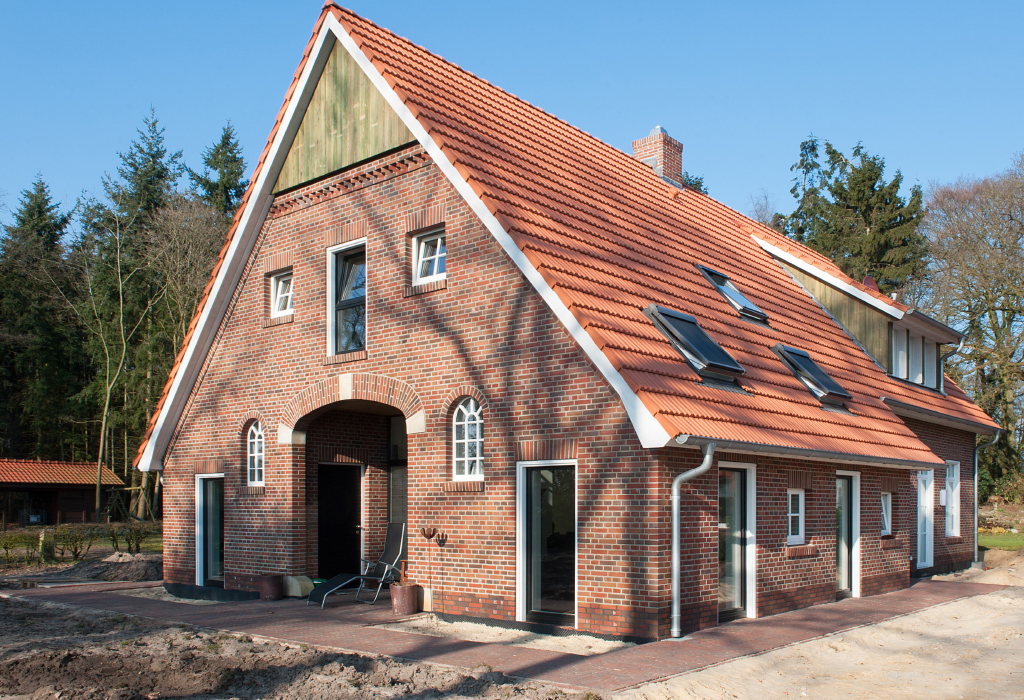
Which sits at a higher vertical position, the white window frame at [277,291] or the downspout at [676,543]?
the white window frame at [277,291]

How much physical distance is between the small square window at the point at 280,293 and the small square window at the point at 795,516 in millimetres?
8319

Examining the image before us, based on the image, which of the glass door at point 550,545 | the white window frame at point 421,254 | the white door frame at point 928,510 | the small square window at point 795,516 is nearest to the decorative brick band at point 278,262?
the white window frame at point 421,254

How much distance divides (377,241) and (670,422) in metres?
5.69

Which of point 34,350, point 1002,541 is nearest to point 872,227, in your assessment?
point 1002,541

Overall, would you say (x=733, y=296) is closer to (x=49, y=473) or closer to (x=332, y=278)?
(x=332, y=278)

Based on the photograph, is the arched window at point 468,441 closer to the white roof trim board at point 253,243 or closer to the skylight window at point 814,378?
the white roof trim board at point 253,243

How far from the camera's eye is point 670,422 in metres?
8.59

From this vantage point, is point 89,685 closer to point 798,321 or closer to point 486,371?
point 486,371

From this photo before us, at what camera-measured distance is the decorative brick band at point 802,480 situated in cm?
1155

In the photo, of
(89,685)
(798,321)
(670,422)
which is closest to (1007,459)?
(798,321)

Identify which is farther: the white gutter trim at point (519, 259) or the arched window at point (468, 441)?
the arched window at point (468, 441)

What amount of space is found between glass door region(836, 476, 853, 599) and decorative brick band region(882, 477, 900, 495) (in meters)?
1.12

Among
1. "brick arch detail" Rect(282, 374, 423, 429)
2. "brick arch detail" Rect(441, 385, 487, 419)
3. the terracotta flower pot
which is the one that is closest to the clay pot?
"brick arch detail" Rect(282, 374, 423, 429)

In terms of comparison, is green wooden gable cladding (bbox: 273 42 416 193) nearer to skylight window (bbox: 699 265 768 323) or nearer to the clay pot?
skylight window (bbox: 699 265 768 323)
